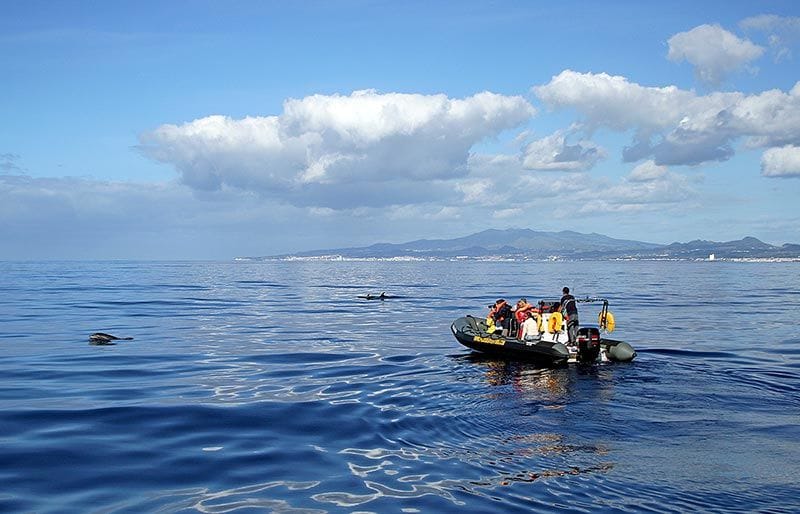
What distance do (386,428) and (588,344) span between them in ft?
44.4

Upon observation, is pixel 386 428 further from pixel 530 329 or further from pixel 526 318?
pixel 526 318

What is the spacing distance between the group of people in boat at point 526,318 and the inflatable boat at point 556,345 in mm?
123

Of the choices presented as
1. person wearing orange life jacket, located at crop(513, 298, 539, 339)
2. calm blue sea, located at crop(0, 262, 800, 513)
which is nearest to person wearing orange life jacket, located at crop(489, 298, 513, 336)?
person wearing orange life jacket, located at crop(513, 298, 539, 339)

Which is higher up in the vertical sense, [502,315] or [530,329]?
[502,315]

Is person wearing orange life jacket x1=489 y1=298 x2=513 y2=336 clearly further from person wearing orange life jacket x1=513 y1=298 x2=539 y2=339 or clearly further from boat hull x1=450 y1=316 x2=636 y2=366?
boat hull x1=450 y1=316 x2=636 y2=366

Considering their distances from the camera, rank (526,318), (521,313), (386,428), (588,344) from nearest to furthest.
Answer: (386,428) < (588,344) < (526,318) < (521,313)

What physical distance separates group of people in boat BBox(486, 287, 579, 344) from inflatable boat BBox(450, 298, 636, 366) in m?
0.12

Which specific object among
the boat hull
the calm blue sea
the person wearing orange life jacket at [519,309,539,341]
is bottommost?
the calm blue sea

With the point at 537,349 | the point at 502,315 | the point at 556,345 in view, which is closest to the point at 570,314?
the point at 556,345

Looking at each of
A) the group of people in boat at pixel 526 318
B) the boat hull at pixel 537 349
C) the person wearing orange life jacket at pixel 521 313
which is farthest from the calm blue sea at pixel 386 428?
the group of people in boat at pixel 526 318

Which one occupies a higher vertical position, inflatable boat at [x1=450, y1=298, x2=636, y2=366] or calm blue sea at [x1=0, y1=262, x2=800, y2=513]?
inflatable boat at [x1=450, y1=298, x2=636, y2=366]

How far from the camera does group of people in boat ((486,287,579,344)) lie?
98.8 ft

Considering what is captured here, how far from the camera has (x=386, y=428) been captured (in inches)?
717

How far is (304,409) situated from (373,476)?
6640mm
